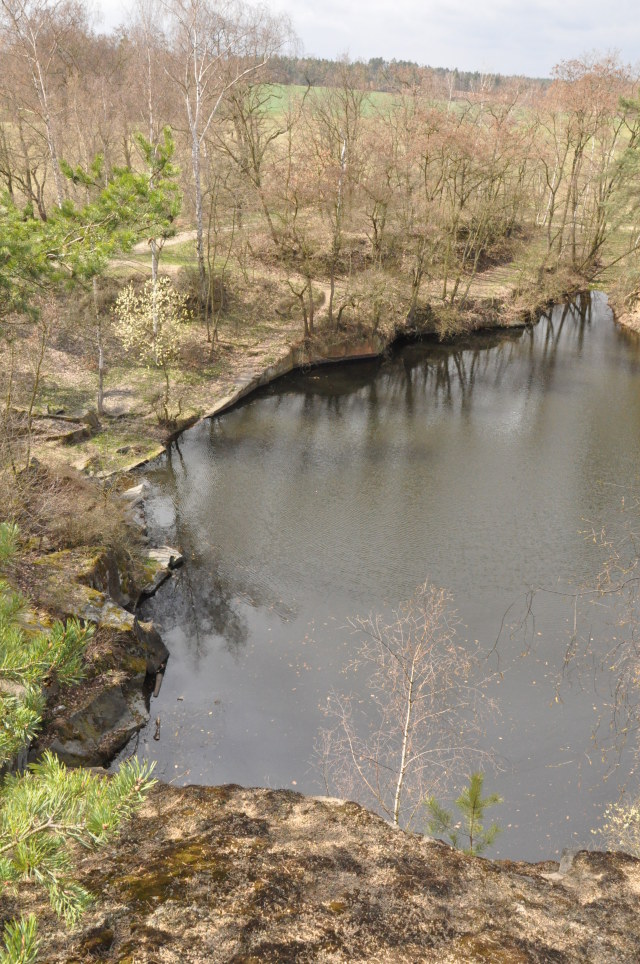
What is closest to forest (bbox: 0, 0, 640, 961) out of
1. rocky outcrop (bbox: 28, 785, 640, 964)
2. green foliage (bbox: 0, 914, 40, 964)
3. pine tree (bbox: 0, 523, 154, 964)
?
rocky outcrop (bbox: 28, 785, 640, 964)

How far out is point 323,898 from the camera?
5.24 m

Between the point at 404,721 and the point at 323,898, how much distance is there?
27.2 ft

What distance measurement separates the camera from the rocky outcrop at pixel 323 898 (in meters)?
4.71

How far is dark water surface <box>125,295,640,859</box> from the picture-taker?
1306 centimetres

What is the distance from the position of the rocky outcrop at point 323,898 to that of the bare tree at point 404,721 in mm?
5402

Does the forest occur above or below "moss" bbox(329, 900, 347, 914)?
above

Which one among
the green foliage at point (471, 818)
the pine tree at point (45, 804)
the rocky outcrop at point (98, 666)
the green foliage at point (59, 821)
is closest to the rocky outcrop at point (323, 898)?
the pine tree at point (45, 804)

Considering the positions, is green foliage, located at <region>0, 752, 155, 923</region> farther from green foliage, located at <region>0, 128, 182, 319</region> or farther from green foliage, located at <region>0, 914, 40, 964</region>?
green foliage, located at <region>0, 128, 182, 319</region>

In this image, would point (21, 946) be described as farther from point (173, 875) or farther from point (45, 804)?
point (173, 875)

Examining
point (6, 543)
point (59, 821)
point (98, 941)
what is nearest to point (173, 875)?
point (98, 941)

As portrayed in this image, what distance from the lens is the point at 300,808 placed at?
6.76 meters

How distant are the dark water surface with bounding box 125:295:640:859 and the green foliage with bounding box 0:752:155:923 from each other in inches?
381

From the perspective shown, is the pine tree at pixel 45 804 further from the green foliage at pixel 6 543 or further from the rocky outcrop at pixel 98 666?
the rocky outcrop at pixel 98 666

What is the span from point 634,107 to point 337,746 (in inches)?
1320
